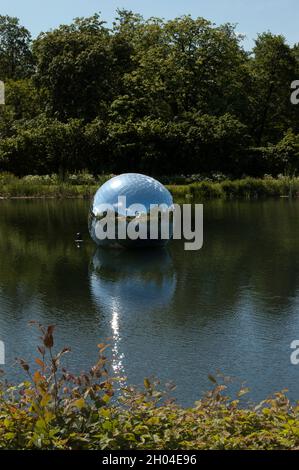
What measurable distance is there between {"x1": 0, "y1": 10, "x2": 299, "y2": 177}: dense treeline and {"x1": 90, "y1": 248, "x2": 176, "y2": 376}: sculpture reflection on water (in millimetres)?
36573

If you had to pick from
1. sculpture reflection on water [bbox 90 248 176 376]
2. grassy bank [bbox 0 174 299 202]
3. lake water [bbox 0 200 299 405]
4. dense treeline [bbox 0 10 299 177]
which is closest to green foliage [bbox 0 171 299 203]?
grassy bank [bbox 0 174 299 202]

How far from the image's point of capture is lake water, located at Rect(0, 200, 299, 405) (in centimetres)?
1128

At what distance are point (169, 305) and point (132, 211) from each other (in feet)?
Answer: 25.0

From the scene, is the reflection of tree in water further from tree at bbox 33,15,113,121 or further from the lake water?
tree at bbox 33,15,113,121

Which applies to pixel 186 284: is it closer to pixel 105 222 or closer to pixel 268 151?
pixel 105 222

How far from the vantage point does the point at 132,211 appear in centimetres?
2288

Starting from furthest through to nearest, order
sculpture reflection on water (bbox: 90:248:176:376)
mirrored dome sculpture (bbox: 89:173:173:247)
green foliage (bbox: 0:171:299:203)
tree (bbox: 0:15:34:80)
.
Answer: tree (bbox: 0:15:34:80) < green foliage (bbox: 0:171:299:203) < mirrored dome sculpture (bbox: 89:173:173:247) < sculpture reflection on water (bbox: 90:248:176:376)

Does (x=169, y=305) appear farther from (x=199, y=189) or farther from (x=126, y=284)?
(x=199, y=189)

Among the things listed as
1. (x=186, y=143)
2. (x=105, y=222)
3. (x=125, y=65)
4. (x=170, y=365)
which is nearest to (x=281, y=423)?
(x=170, y=365)

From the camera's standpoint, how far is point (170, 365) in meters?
11.2

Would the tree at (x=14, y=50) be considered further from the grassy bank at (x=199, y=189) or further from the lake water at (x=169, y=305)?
the lake water at (x=169, y=305)

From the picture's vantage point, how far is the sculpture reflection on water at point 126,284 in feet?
47.5

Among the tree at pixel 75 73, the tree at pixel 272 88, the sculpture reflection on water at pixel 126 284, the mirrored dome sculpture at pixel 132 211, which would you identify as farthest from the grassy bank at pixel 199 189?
the sculpture reflection on water at pixel 126 284

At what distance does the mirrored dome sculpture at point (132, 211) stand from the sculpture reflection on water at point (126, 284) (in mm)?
452
